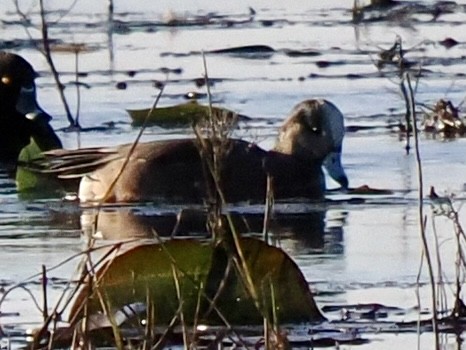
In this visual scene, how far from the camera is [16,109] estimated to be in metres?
13.4

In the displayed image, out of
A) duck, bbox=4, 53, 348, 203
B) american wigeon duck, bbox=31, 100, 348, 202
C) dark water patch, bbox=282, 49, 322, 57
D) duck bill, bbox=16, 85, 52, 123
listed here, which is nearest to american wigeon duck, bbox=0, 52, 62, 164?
duck bill, bbox=16, 85, 52, 123

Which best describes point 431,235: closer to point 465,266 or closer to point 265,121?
point 465,266

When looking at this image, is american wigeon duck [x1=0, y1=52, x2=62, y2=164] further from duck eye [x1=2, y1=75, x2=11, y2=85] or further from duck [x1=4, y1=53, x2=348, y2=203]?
duck [x1=4, y1=53, x2=348, y2=203]

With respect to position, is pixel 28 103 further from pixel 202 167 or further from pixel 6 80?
pixel 202 167

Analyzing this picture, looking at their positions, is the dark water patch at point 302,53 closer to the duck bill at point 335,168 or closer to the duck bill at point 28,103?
the duck bill at point 28,103

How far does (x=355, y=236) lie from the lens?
8.88 meters

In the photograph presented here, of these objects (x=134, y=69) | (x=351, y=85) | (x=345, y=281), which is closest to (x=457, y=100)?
(x=351, y=85)

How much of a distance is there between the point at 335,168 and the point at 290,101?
2960 millimetres

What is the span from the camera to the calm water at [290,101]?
7.96m

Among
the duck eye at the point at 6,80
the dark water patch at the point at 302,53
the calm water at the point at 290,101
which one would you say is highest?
the duck eye at the point at 6,80

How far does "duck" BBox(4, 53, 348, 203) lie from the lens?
32.9 feet

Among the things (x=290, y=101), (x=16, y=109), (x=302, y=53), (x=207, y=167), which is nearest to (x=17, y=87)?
(x=16, y=109)

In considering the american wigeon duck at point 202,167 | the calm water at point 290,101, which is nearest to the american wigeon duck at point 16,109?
the calm water at point 290,101

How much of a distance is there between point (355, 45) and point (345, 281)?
9247 millimetres
